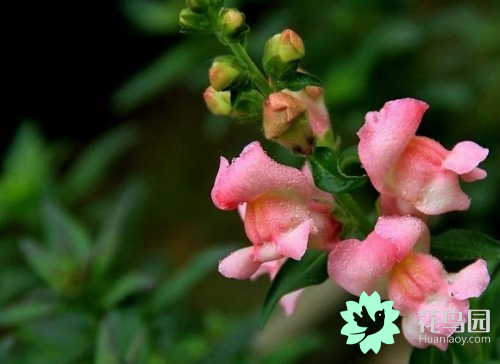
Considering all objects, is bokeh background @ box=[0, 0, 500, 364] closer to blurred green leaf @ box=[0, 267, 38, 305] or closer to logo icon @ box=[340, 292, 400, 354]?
blurred green leaf @ box=[0, 267, 38, 305]

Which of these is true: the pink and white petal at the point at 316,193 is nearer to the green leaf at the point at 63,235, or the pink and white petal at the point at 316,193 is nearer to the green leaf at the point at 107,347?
the green leaf at the point at 107,347

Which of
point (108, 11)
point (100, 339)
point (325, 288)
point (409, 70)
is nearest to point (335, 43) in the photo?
point (409, 70)

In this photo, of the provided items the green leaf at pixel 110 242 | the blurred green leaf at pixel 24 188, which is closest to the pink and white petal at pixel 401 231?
the green leaf at pixel 110 242

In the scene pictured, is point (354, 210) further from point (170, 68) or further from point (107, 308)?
point (170, 68)

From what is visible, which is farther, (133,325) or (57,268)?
(57,268)

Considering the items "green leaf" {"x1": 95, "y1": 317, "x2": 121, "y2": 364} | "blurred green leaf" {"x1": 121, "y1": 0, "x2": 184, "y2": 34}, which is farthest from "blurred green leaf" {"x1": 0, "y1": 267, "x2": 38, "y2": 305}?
"blurred green leaf" {"x1": 121, "y1": 0, "x2": 184, "y2": 34}

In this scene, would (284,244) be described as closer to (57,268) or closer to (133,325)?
(133,325)

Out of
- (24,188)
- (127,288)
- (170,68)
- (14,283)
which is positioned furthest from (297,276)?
(170,68)
